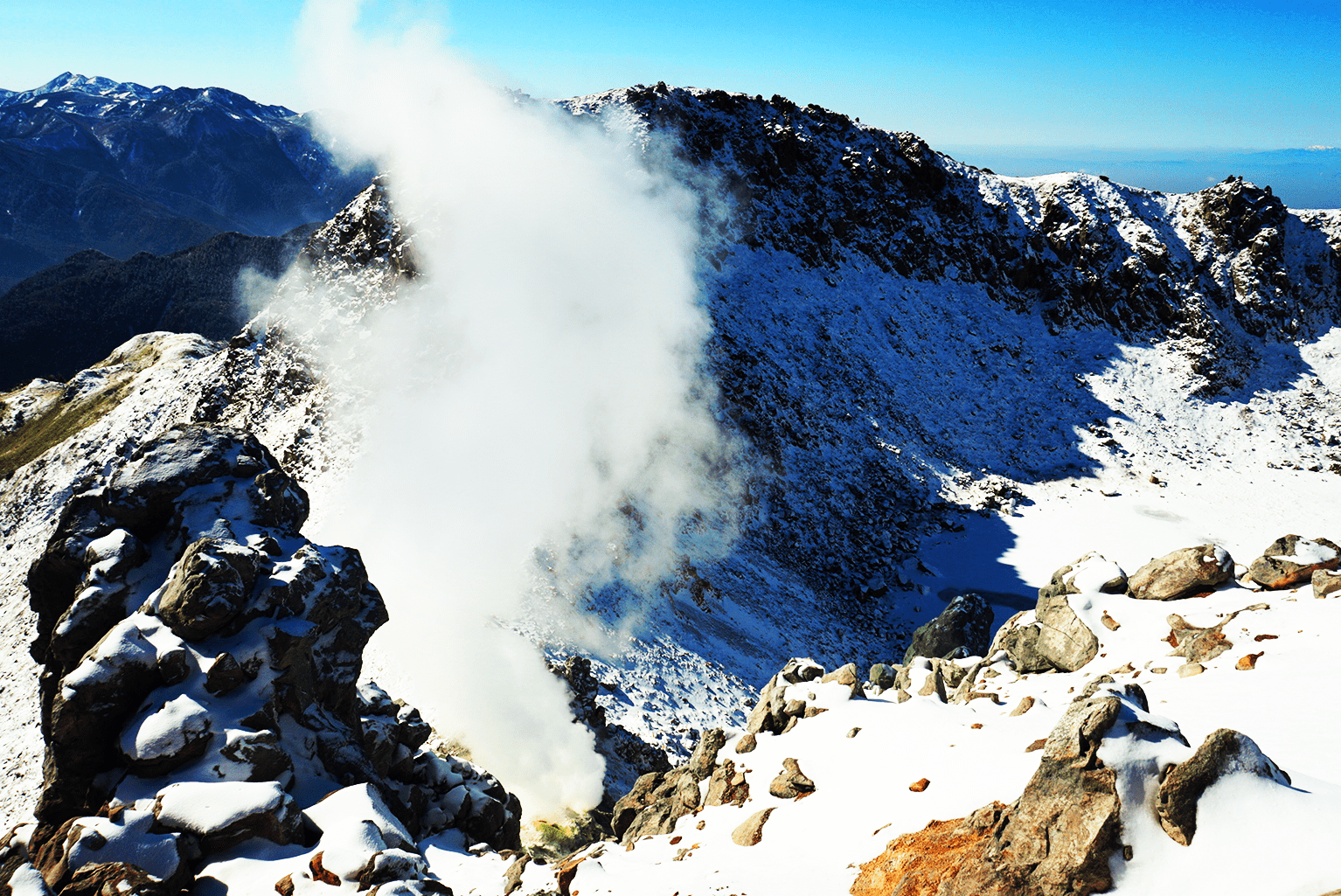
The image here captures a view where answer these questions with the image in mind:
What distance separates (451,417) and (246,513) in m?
19.4

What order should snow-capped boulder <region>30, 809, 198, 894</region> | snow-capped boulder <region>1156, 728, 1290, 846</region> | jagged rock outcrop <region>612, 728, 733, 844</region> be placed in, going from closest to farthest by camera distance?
1. snow-capped boulder <region>1156, 728, 1290, 846</region>
2. snow-capped boulder <region>30, 809, 198, 894</region>
3. jagged rock outcrop <region>612, 728, 733, 844</region>

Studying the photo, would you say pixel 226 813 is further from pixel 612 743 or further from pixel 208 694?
pixel 612 743

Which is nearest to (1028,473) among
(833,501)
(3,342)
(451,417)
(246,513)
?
(833,501)

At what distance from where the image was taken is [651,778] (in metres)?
19.9

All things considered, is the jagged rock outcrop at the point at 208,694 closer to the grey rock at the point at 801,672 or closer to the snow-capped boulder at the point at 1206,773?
the grey rock at the point at 801,672

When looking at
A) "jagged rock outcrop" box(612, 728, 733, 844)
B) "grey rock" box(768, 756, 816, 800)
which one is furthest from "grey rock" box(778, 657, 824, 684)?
"grey rock" box(768, 756, 816, 800)

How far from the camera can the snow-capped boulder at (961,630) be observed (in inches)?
1073

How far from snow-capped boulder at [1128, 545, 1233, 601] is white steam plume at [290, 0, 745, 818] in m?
18.0

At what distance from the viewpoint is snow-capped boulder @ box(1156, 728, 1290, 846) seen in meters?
8.41

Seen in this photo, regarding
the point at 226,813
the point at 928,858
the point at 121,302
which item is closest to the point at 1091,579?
the point at 928,858

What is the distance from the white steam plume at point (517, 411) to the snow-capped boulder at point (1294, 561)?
20.2 metres

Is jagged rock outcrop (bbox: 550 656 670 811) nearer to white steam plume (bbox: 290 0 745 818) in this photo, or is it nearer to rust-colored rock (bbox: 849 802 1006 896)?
white steam plume (bbox: 290 0 745 818)

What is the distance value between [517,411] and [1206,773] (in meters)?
35.4

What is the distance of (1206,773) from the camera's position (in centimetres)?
848
